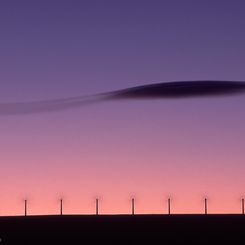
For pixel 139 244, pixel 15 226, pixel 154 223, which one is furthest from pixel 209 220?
pixel 139 244

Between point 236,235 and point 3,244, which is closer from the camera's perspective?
point 3,244

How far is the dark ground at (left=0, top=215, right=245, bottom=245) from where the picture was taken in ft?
199

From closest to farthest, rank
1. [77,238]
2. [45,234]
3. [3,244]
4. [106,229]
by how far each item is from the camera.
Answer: [3,244] < [77,238] < [45,234] < [106,229]

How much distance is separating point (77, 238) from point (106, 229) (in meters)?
11.7

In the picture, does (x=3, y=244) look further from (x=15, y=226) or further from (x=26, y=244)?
(x=15, y=226)

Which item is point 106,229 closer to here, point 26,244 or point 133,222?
point 133,222

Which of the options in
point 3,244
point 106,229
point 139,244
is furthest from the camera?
point 106,229

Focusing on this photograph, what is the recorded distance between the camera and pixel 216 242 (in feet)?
195

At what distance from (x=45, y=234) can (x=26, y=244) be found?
1177 cm

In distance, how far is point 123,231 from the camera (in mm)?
71188

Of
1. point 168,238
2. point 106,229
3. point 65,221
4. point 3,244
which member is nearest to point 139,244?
point 168,238

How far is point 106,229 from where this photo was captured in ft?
245

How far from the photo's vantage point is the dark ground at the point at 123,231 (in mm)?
60719

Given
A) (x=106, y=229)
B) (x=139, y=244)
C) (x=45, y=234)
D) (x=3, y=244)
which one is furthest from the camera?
(x=106, y=229)
